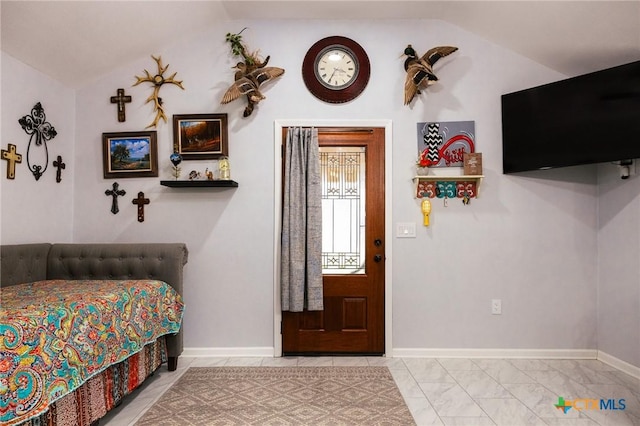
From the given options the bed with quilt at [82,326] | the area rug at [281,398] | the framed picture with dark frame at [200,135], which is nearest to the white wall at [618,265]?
the area rug at [281,398]

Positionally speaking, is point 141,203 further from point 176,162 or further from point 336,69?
point 336,69

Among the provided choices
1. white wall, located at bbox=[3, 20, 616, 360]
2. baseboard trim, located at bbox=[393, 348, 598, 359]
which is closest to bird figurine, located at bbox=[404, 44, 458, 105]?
white wall, located at bbox=[3, 20, 616, 360]

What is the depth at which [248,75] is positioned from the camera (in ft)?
11.0

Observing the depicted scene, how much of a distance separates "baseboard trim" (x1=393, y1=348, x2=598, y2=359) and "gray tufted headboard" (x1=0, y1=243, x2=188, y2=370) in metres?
2.02

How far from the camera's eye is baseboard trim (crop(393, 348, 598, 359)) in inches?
134

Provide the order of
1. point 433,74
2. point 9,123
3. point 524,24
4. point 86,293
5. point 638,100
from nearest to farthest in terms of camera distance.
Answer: point 86,293 < point 638,100 < point 9,123 < point 524,24 < point 433,74

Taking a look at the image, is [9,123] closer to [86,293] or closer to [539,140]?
[86,293]

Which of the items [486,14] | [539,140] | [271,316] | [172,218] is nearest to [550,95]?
[539,140]

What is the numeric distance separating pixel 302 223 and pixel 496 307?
1911 mm

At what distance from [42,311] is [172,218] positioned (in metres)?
1.74

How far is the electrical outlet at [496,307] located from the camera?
3436 millimetres

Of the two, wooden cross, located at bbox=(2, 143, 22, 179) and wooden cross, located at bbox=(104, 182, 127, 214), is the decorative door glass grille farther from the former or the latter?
wooden cross, located at bbox=(2, 143, 22, 179)

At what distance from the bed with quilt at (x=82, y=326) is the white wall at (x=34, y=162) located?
0.67 feet

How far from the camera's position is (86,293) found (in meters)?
2.31
